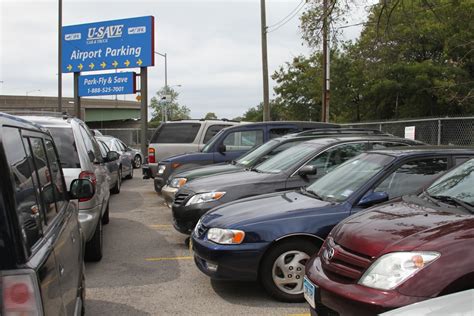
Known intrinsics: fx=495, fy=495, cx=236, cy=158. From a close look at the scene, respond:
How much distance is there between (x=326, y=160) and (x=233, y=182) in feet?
4.19

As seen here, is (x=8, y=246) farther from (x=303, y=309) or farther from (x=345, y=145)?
(x=345, y=145)

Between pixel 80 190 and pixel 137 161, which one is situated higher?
pixel 80 190

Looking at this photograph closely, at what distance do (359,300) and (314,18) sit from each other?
733 cm

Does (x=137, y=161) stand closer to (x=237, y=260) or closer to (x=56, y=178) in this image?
(x=237, y=260)

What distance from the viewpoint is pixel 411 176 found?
16.8ft

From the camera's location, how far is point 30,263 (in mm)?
2045

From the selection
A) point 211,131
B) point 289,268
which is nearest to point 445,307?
point 289,268

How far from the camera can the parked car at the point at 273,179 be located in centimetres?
644

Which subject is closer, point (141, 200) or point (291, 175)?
point (291, 175)

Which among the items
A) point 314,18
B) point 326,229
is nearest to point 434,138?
point 314,18

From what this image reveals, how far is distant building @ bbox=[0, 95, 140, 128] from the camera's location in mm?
49719

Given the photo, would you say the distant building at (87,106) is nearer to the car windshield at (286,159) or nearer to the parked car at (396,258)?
the car windshield at (286,159)

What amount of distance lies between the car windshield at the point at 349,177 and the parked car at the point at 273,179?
24.5 inches

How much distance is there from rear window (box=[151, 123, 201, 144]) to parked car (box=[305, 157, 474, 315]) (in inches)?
332
